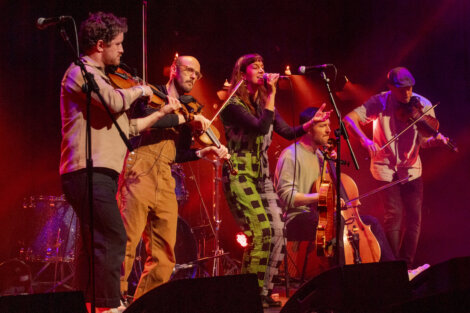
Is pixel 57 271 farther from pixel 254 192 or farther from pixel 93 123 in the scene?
pixel 93 123

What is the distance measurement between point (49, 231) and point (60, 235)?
131 mm

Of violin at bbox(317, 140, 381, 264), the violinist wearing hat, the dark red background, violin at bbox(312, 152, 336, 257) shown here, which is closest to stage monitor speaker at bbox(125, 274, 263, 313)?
violin at bbox(312, 152, 336, 257)

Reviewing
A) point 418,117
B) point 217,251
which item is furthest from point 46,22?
point 418,117

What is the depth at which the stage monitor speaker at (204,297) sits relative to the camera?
197 cm

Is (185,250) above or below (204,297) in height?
below

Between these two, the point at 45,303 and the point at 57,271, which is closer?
the point at 45,303

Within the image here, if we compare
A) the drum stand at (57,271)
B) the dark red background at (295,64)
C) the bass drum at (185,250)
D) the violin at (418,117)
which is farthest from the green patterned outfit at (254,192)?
the dark red background at (295,64)

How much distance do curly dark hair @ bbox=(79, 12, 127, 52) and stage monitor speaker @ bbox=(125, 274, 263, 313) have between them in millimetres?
1788

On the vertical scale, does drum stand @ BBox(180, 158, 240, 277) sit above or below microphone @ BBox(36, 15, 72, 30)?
below

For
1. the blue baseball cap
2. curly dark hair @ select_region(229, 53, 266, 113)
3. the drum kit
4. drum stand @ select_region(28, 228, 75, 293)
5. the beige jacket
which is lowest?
drum stand @ select_region(28, 228, 75, 293)

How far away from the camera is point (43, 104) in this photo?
20.0 ft

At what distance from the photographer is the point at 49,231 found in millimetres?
5883

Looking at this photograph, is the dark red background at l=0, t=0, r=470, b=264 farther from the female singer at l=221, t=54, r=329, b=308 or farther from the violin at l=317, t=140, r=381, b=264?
the female singer at l=221, t=54, r=329, b=308

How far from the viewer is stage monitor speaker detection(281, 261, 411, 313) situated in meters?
2.39
